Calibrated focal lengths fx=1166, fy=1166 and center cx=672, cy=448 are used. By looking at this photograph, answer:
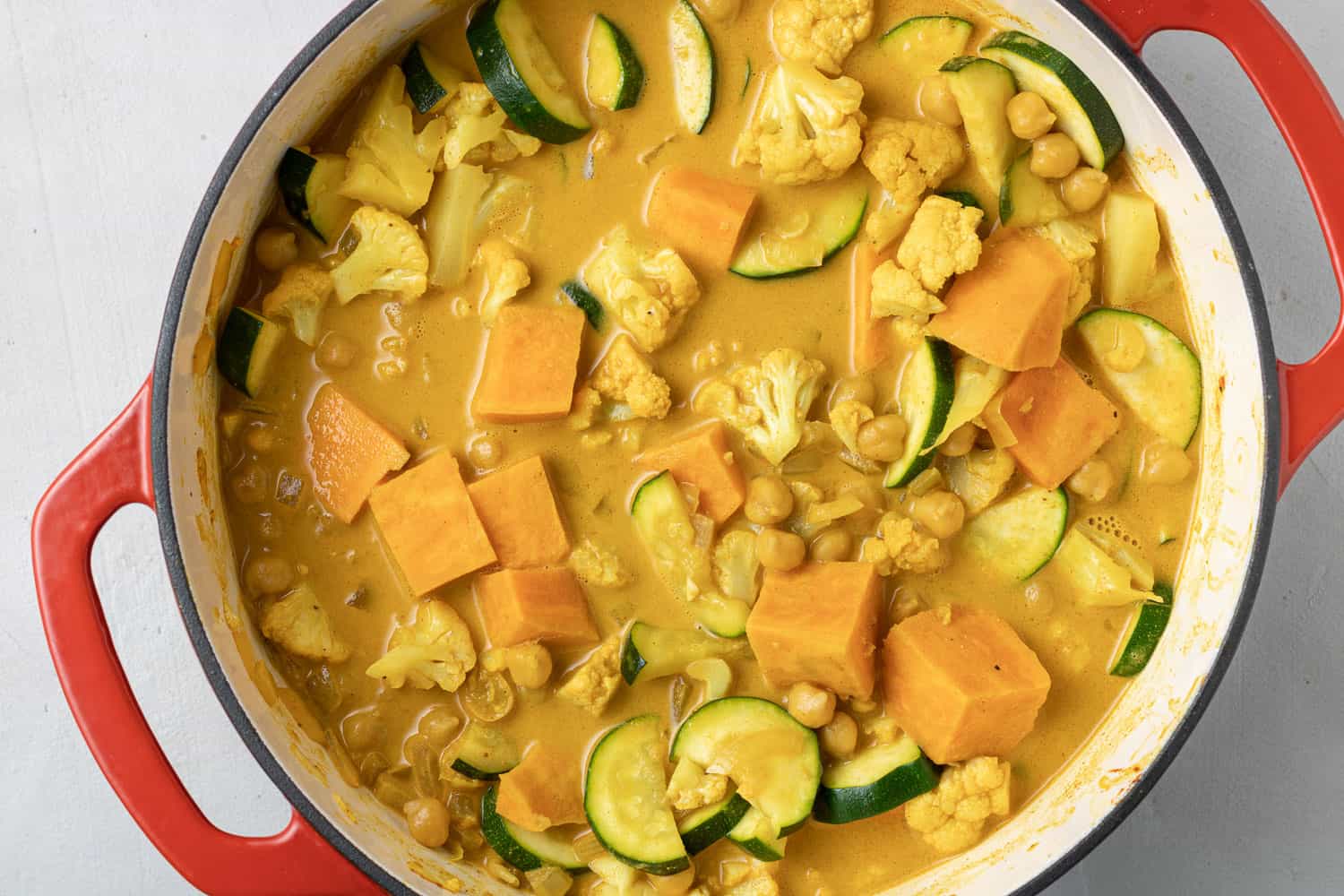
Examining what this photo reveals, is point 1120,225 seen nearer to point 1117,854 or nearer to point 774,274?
point 774,274

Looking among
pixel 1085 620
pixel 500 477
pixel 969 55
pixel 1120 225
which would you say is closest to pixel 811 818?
pixel 1085 620

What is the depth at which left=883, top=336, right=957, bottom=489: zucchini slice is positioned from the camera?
9.56 ft

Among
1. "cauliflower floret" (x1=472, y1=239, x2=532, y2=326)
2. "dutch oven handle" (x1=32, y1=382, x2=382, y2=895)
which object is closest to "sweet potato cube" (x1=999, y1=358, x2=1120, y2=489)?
"cauliflower floret" (x1=472, y1=239, x2=532, y2=326)

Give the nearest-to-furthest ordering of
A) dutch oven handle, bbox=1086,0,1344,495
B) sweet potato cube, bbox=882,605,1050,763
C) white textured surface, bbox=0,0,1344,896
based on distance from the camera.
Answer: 1. dutch oven handle, bbox=1086,0,1344,495
2. sweet potato cube, bbox=882,605,1050,763
3. white textured surface, bbox=0,0,1344,896

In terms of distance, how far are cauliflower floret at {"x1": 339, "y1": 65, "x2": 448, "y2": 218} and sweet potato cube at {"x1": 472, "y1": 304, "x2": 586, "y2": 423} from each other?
38cm

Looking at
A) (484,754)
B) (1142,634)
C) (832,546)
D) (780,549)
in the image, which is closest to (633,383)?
(780,549)

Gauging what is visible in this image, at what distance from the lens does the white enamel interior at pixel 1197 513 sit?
9.20 ft

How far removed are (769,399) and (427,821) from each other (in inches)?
55.6

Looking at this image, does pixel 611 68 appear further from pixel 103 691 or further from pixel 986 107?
pixel 103 691

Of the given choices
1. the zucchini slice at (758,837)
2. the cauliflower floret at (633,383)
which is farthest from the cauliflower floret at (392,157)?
the zucchini slice at (758,837)

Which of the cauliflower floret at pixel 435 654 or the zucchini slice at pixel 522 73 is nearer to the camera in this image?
the zucchini slice at pixel 522 73

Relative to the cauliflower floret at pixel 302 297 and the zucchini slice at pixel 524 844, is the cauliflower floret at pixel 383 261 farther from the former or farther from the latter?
the zucchini slice at pixel 524 844

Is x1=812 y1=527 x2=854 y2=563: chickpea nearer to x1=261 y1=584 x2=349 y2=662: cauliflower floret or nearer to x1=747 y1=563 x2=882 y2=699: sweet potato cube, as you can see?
x1=747 y1=563 x2=882 y2=699: sweet potato cube

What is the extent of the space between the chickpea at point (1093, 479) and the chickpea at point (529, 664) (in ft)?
4.77
